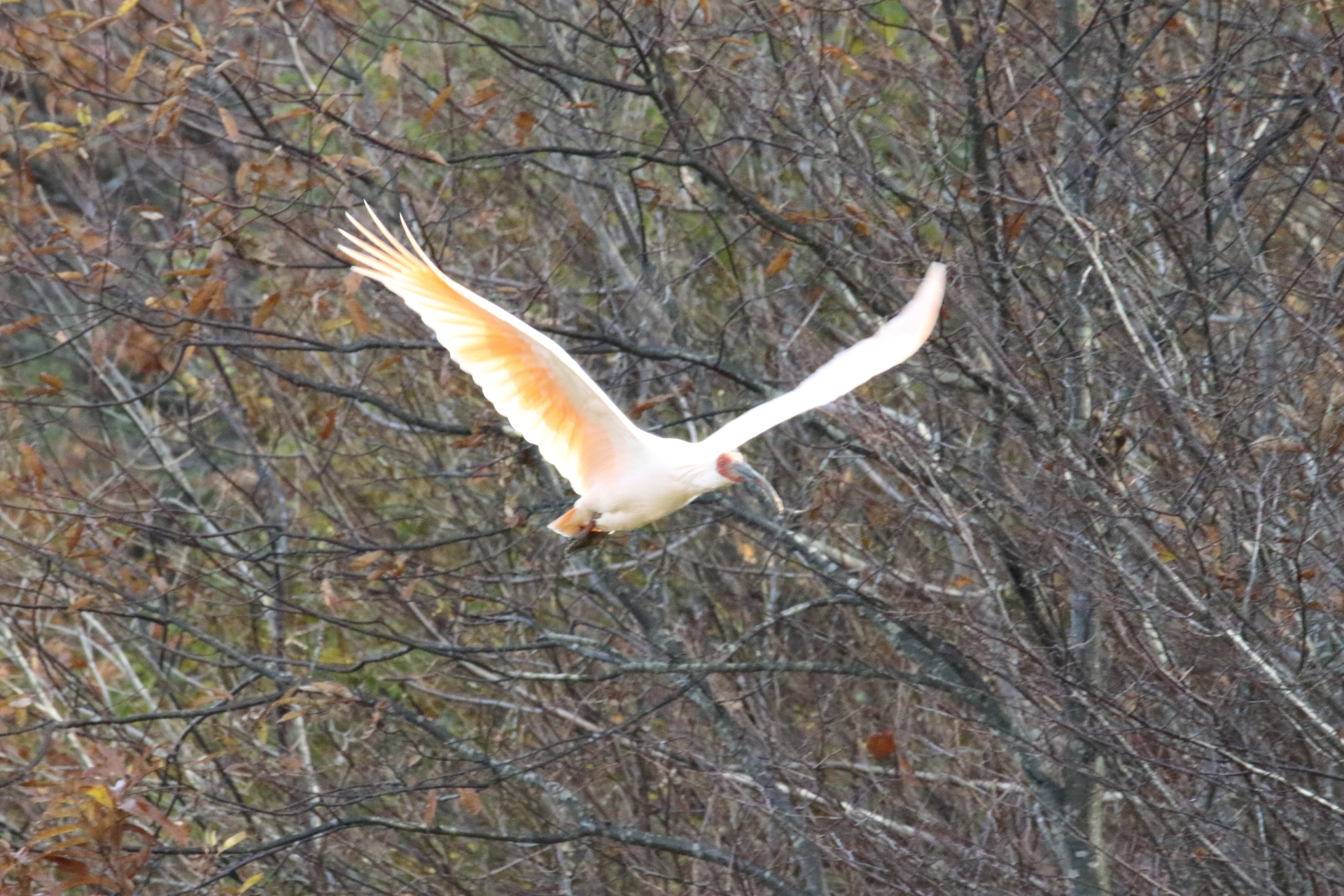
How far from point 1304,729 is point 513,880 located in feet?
13.3

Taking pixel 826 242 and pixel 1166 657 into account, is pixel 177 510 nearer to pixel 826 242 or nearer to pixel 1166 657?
pixel 826 242

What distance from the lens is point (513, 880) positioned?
278 inches

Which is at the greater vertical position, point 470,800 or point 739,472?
point 739,472

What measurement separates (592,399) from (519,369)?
0.94ft

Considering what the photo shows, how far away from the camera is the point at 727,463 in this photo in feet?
17.2

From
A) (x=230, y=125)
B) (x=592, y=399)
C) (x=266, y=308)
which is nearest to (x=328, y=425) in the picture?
(x=266, y=308)

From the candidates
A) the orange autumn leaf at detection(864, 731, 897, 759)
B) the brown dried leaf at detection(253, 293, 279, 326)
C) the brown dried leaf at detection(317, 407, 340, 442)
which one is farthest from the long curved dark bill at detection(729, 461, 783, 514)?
the brown dried leaf at detection(317, 407, 340, 442)

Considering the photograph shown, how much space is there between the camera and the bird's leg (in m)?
5.62

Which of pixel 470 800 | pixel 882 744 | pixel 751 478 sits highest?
pixel 751 478

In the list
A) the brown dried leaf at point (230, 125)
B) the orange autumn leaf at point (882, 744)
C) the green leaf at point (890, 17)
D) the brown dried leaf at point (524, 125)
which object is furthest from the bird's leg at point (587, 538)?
the green leaf at point (890, 17)

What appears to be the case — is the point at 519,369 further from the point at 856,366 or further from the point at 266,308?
the point at 856,366

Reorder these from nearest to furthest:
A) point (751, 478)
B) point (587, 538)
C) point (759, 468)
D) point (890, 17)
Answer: point (751, 478) < point (587, 538) < point (759, 468) < point (890, 17)

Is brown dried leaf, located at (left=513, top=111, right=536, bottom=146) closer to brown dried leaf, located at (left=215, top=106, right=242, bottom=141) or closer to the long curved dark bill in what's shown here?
brown dried leaf, located at (left=215, top=106, right=242, bottom=141)

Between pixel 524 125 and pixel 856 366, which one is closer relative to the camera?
pixel 856 366
